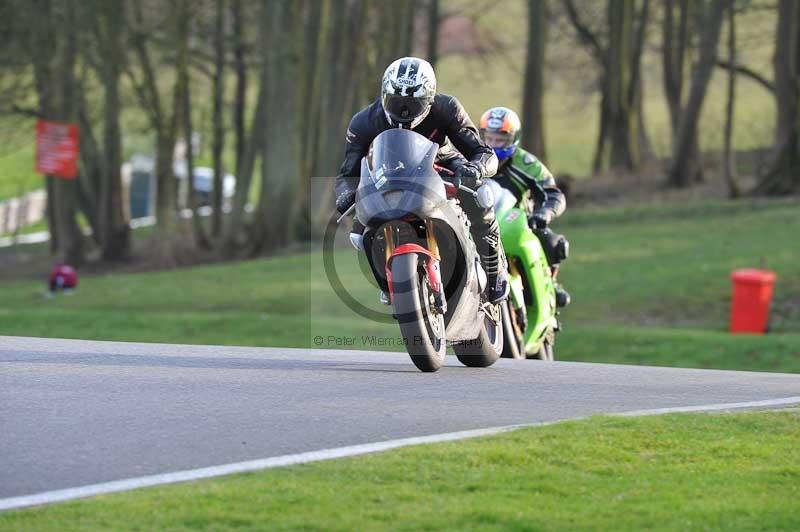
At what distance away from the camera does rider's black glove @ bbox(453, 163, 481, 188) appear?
29.4 ft

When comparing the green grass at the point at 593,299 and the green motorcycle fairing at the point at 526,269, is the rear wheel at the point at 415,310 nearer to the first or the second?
the green motorcycle fairing at the point at 526,269

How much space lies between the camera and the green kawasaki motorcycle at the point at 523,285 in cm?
1132

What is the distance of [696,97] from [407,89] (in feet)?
88.0

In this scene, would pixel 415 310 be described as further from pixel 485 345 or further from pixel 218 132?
pixel 218 132

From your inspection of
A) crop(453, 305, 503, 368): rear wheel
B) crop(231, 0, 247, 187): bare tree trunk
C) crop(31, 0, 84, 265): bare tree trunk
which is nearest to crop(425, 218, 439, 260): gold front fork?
crop(453, 305, 503, 368): rear wheel

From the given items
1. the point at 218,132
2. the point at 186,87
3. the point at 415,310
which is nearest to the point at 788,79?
the point at 186,87

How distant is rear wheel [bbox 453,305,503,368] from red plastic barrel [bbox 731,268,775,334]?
10596 mm

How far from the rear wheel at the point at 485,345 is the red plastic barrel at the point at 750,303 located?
34.8 ft

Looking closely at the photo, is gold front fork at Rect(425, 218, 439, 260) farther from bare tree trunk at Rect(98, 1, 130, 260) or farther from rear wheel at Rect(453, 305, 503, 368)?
bare tree trunk at Rect(98, 1, 130, 260)

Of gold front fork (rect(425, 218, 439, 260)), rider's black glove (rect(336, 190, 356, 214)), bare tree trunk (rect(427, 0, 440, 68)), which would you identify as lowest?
gold front fork (rect(425, 218, 439, 260))

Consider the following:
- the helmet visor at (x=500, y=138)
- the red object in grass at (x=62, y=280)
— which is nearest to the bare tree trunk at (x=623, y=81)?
the red object in grass at (x=62, y=280)

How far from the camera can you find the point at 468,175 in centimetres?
899

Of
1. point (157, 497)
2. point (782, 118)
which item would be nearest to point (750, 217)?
point (782, 118)

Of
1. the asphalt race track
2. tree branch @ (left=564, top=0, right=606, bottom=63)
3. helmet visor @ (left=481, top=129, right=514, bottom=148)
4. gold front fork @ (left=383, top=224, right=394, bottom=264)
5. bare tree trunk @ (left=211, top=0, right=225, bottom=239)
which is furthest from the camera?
tree branch @ (left=564, top=0, right=606, bottom=63)
